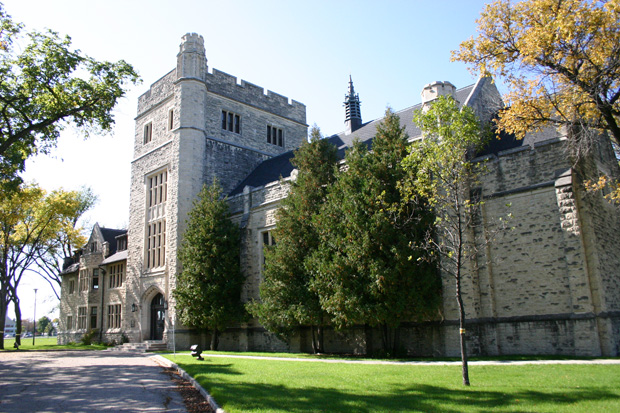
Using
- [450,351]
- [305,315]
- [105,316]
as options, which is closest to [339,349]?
[305,315]

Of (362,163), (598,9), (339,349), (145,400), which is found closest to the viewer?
(145,400)

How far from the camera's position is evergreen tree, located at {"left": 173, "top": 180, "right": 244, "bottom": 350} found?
22.4 meters

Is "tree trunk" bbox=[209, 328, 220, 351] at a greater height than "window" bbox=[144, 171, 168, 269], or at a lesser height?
lesser

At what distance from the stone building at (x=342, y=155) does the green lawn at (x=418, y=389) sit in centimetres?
361

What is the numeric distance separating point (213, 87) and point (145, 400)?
2303 centimetres

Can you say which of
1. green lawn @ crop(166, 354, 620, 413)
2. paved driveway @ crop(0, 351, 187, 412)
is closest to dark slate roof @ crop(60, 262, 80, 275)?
paved driveway @ crop(0, 351, 187, 412)

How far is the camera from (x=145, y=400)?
8945 mm

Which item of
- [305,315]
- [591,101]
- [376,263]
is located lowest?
[305,315]

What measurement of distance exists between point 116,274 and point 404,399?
30.5 meters

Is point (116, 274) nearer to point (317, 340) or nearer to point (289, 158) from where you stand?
point (289, 158)

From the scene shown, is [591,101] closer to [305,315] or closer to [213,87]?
[305,315]

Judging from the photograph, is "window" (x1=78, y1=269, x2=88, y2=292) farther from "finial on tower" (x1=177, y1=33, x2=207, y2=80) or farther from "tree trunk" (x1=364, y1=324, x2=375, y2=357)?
"tree trunk" (x1=364, y1=324, x2=375, y2=357)

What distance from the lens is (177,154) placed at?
26688 mm

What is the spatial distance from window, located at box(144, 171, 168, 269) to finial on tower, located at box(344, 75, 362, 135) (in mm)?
11821
